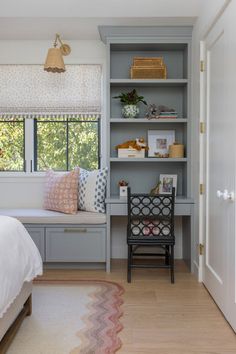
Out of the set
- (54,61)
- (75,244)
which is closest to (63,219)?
(75,244)

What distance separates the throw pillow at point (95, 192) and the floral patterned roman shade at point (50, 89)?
811mm

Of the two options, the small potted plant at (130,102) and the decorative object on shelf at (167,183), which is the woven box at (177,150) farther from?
the small potted plant at (130,102)

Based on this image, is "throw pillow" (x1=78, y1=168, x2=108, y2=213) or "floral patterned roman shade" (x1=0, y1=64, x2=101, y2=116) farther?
"floral patterned roman shade" (x1=0, y1=64, x2=101, y2=116)

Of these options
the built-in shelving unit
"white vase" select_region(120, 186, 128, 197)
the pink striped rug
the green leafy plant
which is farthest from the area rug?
the green leafy plant

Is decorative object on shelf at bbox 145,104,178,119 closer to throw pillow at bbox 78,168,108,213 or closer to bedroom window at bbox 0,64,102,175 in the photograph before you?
bedroom window at bbox 0,64,102,175

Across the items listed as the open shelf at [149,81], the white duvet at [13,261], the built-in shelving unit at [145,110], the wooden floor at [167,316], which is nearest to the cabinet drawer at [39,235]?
the wooden floor at [167,316]

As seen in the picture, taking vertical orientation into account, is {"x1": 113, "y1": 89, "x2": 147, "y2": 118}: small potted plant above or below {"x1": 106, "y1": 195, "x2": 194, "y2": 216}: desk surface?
above

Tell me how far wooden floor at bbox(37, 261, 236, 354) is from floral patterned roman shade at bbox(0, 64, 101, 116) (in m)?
1.89

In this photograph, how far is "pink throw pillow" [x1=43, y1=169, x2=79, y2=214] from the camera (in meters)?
3.99

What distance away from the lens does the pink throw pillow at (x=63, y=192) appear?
3.99 metres

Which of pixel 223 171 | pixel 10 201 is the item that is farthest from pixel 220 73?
pixel 10 201

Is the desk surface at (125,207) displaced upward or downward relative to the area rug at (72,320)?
upward

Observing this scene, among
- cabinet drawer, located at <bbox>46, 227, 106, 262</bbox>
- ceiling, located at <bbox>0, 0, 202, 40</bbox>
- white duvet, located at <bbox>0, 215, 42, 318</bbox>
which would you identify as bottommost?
cabinet drawer, located at <bbox>46, 227, 106, 262</bbox>

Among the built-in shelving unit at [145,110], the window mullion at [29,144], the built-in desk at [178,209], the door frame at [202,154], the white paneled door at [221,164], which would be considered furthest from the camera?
the window mullion at [29,144]
